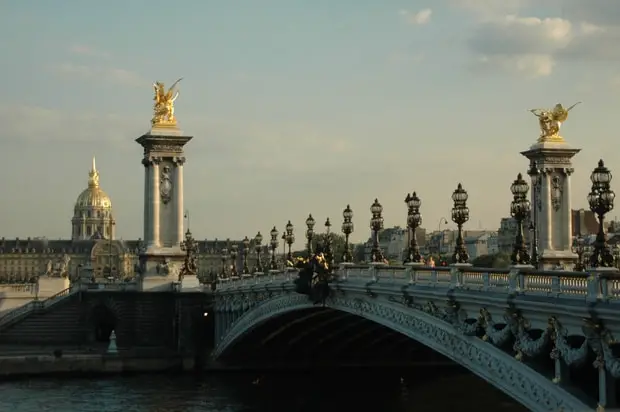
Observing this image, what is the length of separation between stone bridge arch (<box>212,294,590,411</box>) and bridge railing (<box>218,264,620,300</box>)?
820 millimetres

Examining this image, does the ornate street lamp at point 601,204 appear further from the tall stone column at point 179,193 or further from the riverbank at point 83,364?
the tall stone column at point 179,193

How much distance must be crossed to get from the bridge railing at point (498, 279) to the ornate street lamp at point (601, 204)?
15.9 inches

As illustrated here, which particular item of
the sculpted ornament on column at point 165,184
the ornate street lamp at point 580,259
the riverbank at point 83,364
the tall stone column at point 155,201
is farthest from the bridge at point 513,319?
the sculpted ornament on column at point 165,184

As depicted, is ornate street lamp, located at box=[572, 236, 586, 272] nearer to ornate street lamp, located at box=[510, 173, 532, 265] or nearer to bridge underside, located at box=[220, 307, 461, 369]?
ornate street lamp, located at box=[510, 173, 532, 265]

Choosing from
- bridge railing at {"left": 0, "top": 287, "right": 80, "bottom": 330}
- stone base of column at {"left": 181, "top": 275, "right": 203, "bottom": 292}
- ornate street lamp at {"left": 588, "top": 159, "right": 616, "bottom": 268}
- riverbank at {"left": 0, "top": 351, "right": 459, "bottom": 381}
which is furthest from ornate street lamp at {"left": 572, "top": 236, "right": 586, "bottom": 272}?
bridge railing at {"left": 0, "top": 287, "right": 80, "bottom": 330}

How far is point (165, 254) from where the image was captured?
78812 millimetres

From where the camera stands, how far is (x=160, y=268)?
7812 centimetres

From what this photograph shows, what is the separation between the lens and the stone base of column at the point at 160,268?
76875 mm

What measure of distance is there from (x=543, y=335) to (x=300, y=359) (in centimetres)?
3942

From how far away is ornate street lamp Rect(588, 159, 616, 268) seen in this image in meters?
23.2

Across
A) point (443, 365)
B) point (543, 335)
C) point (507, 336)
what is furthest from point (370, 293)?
point (443, 365)

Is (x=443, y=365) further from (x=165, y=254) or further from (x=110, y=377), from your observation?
(x=165, y=254)

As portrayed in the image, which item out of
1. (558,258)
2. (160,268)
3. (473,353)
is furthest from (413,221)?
(160,268)

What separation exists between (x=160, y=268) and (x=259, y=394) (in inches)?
935
